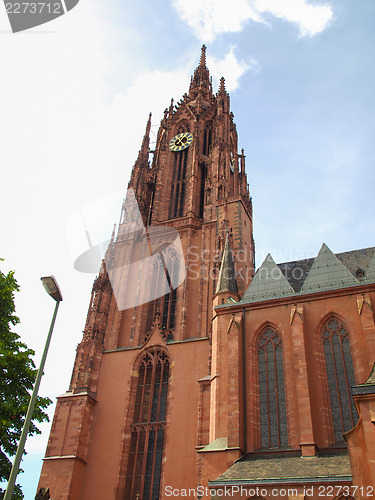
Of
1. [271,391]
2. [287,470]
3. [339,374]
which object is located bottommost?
[287,470]

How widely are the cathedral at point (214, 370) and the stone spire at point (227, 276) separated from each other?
0.08 m

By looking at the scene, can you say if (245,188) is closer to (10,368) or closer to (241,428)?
(241,428)

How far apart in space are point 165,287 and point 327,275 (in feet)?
32.5

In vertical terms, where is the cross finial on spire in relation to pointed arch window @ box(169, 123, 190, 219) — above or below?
above

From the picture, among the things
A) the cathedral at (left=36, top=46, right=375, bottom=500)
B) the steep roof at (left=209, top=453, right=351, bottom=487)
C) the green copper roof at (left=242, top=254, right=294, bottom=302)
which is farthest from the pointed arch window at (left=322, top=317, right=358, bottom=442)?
the green copper roof at (left=242, top=254, right=294, bottom=302)

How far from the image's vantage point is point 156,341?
80.9 feet

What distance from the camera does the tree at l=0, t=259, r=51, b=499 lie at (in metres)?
13.1

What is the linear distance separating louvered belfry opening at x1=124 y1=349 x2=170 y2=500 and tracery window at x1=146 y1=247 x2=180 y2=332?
7.47ft

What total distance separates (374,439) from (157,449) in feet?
40.9

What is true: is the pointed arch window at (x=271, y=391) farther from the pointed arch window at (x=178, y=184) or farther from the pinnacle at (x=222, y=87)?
the pinnacle at (x=222, y=87)

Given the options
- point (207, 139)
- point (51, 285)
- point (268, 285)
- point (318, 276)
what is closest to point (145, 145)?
point (207, 139)

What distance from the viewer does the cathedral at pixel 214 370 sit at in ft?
52.1

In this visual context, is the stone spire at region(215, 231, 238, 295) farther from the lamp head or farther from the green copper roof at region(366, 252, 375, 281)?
the lamp head

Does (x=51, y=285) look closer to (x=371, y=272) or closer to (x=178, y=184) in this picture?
(x=371, y=272)
